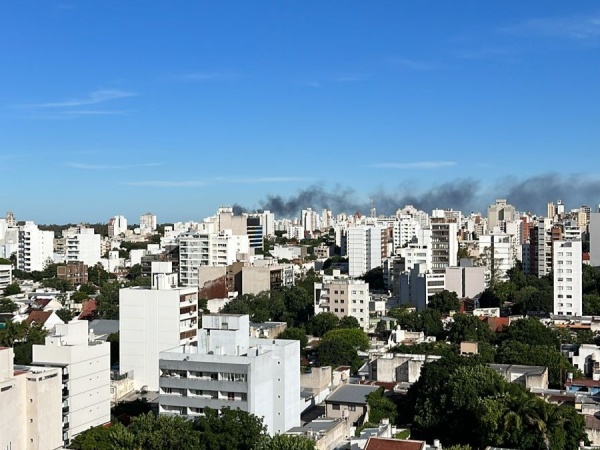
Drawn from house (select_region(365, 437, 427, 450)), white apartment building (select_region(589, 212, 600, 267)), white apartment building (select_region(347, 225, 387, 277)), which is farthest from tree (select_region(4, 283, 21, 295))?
white apartment building (select_region(589, 212, 600, 267))

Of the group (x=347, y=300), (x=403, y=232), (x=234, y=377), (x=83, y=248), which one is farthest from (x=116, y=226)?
(x=234, y=377)

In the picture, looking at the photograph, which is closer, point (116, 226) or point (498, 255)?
point (498, 255)

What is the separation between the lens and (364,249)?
60938 millimetres

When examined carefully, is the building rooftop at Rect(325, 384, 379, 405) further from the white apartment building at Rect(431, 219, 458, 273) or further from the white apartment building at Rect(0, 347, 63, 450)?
the white apartment building at Rect(431, 219, 458, 273)

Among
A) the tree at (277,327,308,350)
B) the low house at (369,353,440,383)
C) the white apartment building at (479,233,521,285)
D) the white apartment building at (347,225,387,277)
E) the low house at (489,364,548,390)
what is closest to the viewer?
the low house at (489,364,548,390)

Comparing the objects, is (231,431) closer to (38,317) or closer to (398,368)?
(398,368)

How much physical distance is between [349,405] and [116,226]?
90.6 m

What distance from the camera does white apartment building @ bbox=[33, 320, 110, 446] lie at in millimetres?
20344

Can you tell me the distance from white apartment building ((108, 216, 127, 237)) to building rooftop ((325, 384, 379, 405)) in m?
87.2

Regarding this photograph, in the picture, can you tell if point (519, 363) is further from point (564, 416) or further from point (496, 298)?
point (496, 298)

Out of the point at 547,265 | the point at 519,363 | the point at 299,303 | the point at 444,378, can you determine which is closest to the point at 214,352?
the point at 444,378

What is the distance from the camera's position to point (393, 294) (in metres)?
49.2

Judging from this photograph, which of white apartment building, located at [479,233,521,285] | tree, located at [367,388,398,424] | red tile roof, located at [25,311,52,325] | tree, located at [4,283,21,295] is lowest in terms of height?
tree, located at [367,388,398,424]

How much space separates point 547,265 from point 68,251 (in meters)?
39.1
